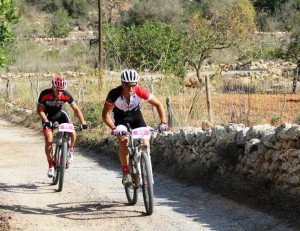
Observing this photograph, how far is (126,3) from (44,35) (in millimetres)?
9928

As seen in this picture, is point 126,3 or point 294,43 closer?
point 294,43

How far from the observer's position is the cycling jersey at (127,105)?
8.29 m

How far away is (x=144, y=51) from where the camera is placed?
24.3m

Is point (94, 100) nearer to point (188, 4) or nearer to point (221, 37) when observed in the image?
point (221, 37)

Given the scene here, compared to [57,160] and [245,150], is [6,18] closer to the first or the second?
[57,160]

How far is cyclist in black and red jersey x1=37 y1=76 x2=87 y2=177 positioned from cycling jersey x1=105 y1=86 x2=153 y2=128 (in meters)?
1.47

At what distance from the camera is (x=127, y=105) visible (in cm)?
837

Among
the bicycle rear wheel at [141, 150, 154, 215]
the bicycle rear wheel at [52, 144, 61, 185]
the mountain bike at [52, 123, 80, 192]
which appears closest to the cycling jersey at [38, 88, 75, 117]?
the mountain bike at [52, 123, 80, 192]

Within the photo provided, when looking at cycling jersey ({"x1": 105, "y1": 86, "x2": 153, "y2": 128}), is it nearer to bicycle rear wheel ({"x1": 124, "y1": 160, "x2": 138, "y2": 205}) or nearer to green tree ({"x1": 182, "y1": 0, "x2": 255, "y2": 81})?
bicycle rear wheel ({"x1": 124, "y1": 160, "x2": 138, "y2": 205})

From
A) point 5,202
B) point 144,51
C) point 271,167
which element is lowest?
point 5,202

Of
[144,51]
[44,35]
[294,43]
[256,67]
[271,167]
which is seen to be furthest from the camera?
[44,35]

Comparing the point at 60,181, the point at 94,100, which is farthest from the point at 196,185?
the point at 94,100

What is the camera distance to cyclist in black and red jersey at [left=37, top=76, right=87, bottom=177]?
31.7 ft

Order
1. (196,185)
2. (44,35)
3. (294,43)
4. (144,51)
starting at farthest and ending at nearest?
(44,35) < (294,43) < (144,51) < (196,185)
